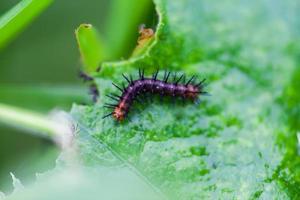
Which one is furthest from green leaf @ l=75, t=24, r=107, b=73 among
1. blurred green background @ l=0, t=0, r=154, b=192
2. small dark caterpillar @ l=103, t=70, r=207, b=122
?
small dark caterpillar @ l=103, t=70, r=207, b=122

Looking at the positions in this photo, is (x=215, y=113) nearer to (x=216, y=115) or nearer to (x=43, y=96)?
(x=216, y=115)

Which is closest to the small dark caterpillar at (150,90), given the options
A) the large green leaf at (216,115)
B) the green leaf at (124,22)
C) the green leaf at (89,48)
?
the large green leaf at (216,115)

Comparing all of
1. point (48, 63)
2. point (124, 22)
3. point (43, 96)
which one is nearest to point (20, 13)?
point (43, 96)

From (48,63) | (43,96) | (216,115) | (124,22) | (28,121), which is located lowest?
→ (216,115)

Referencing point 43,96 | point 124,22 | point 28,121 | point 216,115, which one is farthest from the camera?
point 124,22

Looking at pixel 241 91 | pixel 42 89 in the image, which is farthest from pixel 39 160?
pixel 241 91

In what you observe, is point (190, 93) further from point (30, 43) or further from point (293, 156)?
point (30, 43)

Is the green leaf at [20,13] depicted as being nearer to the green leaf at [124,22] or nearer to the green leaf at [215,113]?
the green leaf at [215,113]
